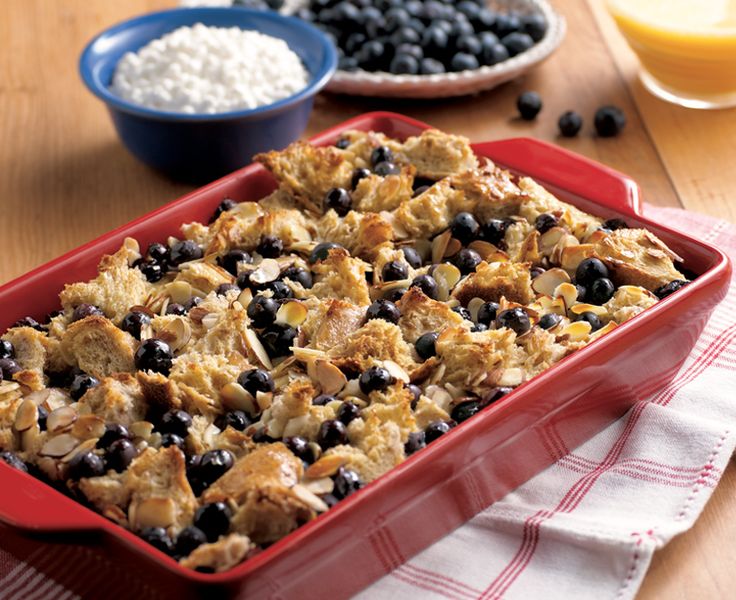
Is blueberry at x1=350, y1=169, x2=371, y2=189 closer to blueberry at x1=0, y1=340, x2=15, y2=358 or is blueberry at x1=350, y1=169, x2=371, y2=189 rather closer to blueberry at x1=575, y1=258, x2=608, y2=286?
blueberry at x1=575, y1=258, x2=608, y2=286

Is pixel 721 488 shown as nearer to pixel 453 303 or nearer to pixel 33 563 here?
pixel 453 303

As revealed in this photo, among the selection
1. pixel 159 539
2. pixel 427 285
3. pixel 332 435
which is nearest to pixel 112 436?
pixel 159 539

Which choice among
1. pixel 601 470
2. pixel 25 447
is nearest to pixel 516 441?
pixel 601 470

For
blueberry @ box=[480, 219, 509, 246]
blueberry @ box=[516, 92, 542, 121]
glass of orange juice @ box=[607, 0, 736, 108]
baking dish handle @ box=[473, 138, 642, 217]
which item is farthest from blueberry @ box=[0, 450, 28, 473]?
glass of orange juice @ box=[607, 0, 736, 108]

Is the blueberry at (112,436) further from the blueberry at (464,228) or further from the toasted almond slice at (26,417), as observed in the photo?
the blueberry at (464,228)

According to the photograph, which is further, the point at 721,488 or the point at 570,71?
the point at 570,71

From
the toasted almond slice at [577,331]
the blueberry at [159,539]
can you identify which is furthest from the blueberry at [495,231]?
the blueberry at [159,539]
